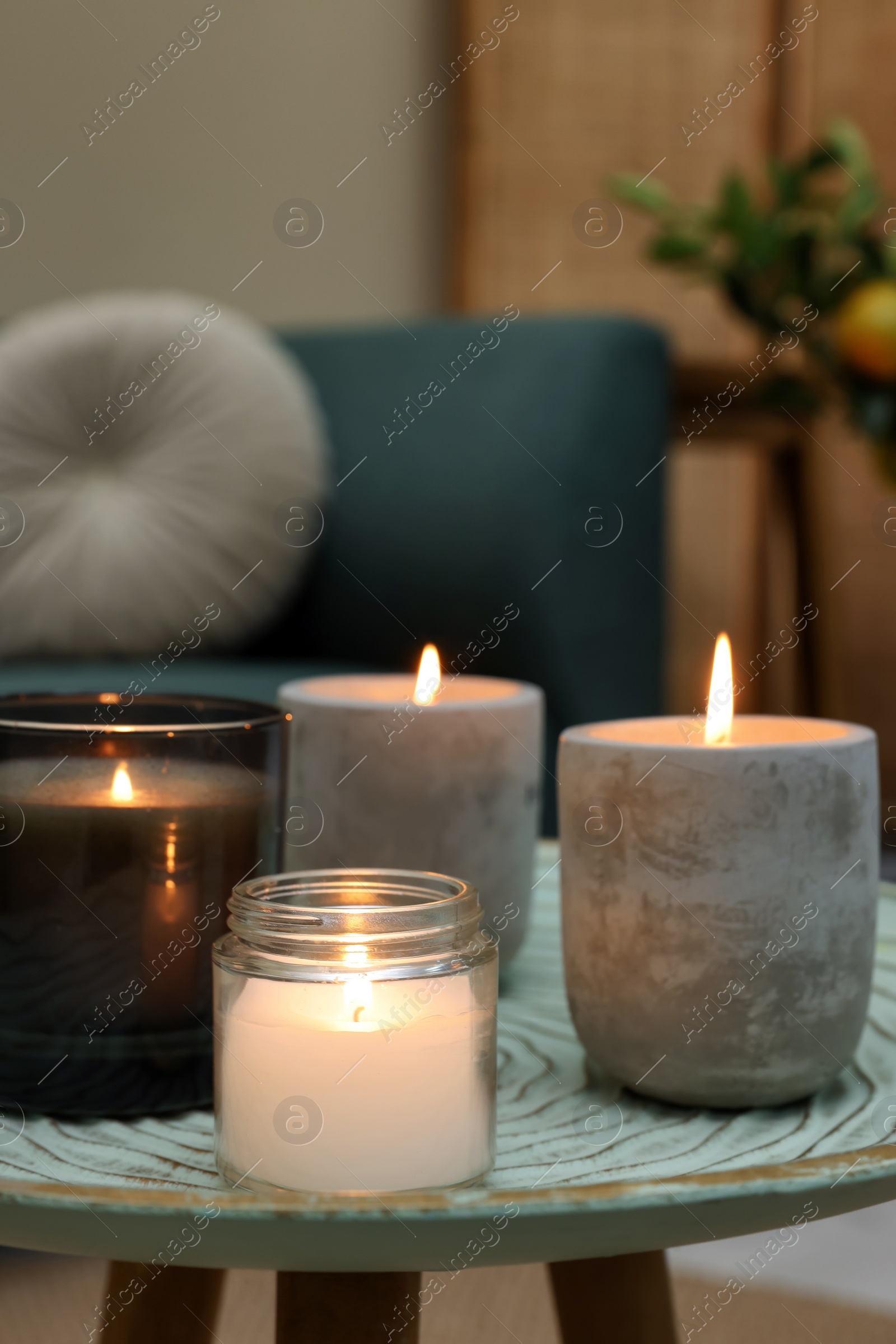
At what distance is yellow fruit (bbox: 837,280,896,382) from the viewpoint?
1478 millimetres

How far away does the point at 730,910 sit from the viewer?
46 cm

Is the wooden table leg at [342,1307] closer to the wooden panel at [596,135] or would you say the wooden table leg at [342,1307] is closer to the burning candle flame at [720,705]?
→ the burning candle flame at [720,705]

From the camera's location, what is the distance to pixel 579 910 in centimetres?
49

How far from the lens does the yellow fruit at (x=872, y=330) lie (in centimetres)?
148

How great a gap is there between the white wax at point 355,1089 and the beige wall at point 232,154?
1.99 meters

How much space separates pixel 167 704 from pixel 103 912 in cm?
9

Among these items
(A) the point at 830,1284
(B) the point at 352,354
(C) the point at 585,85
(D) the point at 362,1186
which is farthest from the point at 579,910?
(C) the point at 585,85

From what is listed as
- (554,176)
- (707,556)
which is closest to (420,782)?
(707,556)

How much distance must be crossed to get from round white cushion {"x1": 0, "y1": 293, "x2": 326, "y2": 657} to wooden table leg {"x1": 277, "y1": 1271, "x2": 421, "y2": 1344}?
4.11 feet

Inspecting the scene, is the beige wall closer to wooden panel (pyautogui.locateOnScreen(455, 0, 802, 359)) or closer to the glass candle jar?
wooden panel (pyautogui.locateOnScreen(455, 0, 802, 359))

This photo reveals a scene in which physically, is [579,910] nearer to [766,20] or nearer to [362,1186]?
[362,1186]

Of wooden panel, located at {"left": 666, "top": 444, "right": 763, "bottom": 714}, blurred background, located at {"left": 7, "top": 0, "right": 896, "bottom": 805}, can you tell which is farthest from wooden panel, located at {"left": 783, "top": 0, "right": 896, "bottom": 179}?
wooden panel, located at {"left": 666, "top": 444, "right": 763, "bottom": 714}

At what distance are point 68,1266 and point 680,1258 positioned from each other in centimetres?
61

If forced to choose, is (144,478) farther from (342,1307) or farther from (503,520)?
(342,1307)
